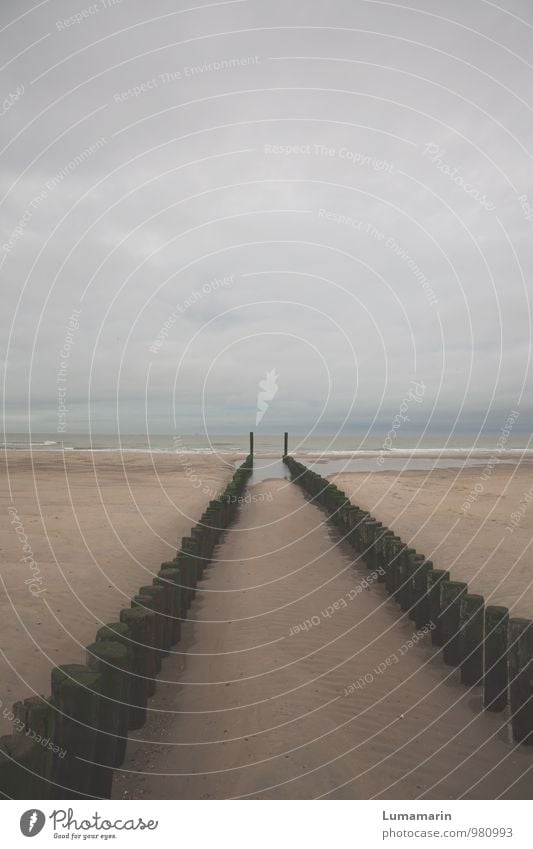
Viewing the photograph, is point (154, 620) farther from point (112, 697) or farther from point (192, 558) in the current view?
point (192, 558)

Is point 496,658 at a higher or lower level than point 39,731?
lower

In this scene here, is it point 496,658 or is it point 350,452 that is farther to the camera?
point 350,452

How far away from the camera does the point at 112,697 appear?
147 inches

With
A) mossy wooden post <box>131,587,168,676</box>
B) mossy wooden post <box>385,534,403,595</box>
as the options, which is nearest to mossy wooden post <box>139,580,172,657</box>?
mossy wooden post <box>131,587,168,676</box>

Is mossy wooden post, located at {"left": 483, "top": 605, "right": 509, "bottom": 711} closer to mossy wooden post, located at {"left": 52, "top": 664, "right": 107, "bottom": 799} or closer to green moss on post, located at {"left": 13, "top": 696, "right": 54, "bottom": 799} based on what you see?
mossy wooden post, located at {"left": 52, "top": 664, "right": 107, "bottom": 799}

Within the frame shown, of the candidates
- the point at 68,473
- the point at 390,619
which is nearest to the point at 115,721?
the point at 390,619

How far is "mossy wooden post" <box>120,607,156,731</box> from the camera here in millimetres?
4680

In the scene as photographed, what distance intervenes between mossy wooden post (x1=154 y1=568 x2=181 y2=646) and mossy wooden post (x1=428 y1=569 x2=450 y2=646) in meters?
3.23

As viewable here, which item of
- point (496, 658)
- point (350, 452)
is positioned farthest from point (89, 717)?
point (350, 452)

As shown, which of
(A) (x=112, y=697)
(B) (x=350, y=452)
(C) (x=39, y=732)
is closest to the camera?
(C) (x=39, y=732)

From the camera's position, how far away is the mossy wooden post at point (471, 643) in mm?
5330

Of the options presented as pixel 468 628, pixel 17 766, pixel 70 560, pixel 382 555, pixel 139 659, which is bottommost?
pixel 70 560

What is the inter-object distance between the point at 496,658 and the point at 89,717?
3.72m

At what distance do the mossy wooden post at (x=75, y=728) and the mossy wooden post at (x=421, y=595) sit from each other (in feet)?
15.1
